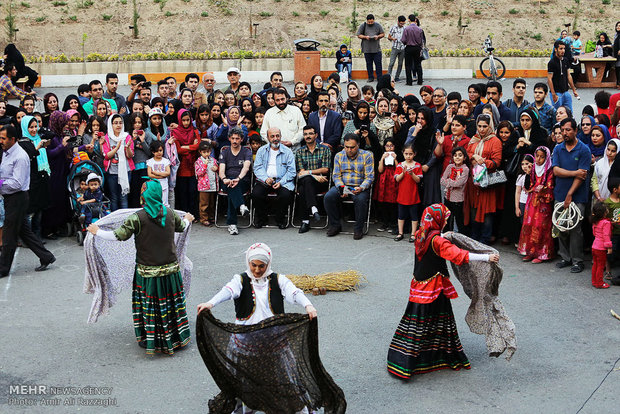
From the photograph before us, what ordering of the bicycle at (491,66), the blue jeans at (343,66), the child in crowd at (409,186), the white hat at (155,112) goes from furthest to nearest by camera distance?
the bicycle at (491,66), the blue jeans at (343,66), the white hat at (155,112), the child in crowd at (409,186)

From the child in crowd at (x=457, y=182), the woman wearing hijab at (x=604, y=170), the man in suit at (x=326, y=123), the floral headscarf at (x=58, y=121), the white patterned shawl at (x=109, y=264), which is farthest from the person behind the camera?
the man in suit at (x=326, y=123)

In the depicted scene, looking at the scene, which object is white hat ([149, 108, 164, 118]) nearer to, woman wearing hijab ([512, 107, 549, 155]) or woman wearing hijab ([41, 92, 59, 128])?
woman wearing hijab ([41, 92, 59, 128])

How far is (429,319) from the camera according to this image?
24.8ft

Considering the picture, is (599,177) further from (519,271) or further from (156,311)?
(156,311)

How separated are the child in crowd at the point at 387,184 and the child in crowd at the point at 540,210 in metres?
2.17

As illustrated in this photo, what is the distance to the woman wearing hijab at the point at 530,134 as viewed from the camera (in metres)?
11.3

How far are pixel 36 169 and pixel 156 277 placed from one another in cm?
475

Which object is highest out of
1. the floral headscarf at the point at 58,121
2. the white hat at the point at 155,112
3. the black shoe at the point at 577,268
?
the white hat at the point at 155,112

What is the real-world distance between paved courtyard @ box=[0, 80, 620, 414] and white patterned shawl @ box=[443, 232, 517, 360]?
1.00ft

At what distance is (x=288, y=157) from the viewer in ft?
42.1

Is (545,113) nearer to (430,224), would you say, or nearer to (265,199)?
(265,199)

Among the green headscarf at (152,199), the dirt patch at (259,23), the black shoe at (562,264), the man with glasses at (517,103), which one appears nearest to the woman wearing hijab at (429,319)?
the green headscarf at (152,199)

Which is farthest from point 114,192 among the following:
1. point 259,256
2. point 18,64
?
point 18,64

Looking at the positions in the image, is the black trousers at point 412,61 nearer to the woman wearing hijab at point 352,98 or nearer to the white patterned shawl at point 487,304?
the woman wearing hijab at point 352,98
